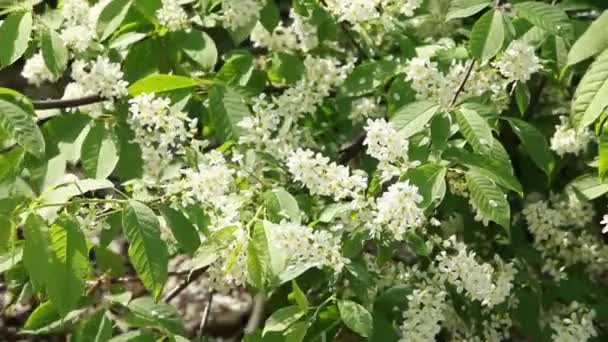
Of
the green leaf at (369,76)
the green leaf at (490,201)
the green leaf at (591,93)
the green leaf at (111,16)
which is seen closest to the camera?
the green leaf at (591,93)

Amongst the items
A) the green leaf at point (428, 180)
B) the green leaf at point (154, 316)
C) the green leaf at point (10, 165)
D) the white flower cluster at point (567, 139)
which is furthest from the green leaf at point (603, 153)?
the green leaf at point (10, 165)

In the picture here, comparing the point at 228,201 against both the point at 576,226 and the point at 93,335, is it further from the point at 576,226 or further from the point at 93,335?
the point at 576,226

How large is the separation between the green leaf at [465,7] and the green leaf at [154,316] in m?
1.06

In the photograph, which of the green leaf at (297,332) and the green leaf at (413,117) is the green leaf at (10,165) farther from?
the green leaf at (413,117)

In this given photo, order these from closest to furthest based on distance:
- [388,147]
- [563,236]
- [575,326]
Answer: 1. [388,147]
2. [575,326]
3. [563,236]

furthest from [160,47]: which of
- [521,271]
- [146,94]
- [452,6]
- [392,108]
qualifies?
[521,271]

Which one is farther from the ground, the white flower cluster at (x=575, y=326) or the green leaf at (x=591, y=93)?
the green leaf at (x=591, y=93)

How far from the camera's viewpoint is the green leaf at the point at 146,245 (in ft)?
7.48

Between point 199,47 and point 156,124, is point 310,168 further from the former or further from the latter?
point 199,47

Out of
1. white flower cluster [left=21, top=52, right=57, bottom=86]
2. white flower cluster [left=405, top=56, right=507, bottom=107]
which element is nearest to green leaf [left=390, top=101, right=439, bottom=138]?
white flower cluster [left=405, top=56, right=507, bottom=107]

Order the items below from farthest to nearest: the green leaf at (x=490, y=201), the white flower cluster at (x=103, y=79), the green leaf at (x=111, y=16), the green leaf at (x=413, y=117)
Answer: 1. the green leaf at (x=111, y=16)
2. the white flower cluster at (x=103, y=79)
3. the green leaf at (x=413, y=117)
4. the green leaf at (x=490, y=201)

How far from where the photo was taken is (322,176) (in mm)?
2486

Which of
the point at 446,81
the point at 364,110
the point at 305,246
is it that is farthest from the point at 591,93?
the point at 364,110

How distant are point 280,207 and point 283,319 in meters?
0.27
